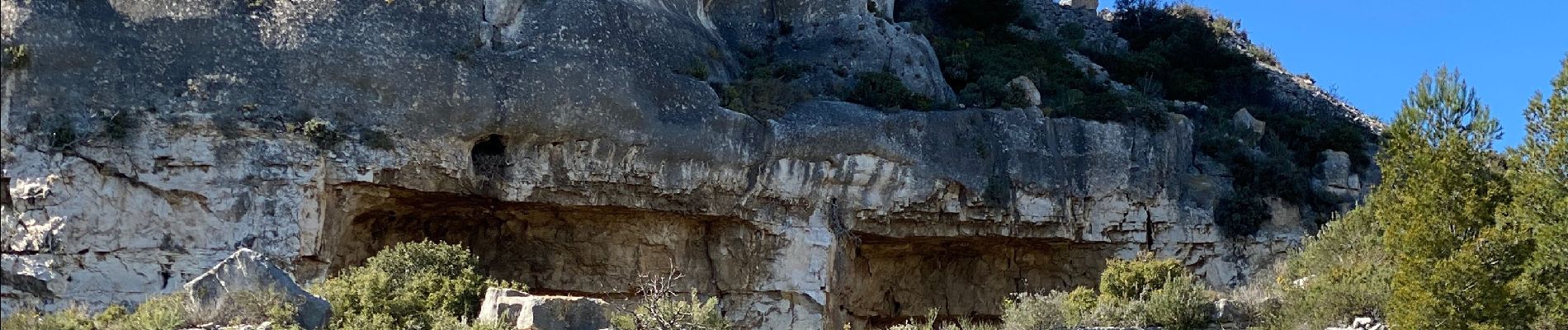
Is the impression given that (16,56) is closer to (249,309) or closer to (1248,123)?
(249,309)

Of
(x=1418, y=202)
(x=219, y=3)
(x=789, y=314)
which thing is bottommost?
(x=789, y=314)

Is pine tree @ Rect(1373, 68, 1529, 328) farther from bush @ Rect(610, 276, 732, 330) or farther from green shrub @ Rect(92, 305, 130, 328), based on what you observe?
green shrub @ Rect(92, 305, 130, 328)

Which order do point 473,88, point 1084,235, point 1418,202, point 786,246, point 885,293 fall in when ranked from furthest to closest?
point 885,293
point 1084,235
point 786,246
point 473,88
point 1418,202

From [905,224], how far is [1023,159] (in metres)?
2.05

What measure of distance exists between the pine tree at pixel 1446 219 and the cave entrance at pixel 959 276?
6.49m

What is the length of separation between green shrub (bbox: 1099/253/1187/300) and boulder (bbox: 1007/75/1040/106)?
207 inches

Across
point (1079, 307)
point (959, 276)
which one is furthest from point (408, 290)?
point (959, 276)

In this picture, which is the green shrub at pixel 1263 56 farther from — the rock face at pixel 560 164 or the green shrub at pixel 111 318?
the green shrub at pixel 111 318

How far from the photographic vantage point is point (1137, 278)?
2278 cm

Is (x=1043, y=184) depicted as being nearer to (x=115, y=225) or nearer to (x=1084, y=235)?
(x=1084, y=235)

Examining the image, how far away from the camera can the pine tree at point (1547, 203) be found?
19.4 m

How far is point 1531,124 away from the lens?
69.7 ft

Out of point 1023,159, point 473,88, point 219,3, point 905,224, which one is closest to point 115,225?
point 219,3

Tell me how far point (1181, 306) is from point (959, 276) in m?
7.63
